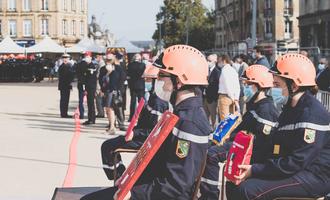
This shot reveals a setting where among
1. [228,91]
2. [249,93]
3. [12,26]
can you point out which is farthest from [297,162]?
[12,26]

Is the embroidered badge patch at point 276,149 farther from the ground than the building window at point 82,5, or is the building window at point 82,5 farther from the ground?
the building window at point 82,5

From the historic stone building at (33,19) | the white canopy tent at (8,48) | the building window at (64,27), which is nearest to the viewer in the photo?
the white canopy tent at (8,48)

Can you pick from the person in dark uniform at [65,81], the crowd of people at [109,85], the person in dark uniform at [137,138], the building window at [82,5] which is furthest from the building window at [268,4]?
the person in dark uniform at [137,138]

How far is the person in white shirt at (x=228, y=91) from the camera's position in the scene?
1420 cm

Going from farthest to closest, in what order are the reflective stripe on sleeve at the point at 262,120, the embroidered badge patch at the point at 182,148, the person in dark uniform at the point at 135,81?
the person in dark uniform at the point at 135,81, the reflective stripe on sleeve at the point at 262,120, the embroidered badge patch at the point at 182,148

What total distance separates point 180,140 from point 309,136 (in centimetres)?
99

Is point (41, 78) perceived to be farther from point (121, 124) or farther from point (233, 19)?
point (233, 19)

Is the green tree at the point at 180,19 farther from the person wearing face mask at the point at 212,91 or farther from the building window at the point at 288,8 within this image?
the person wearing face mask at the point at 212,91

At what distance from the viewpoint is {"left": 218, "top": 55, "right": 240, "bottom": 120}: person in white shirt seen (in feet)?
46.6

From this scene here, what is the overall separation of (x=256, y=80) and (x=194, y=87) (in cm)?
280

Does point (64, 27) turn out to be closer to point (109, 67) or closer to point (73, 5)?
point (73, 5)

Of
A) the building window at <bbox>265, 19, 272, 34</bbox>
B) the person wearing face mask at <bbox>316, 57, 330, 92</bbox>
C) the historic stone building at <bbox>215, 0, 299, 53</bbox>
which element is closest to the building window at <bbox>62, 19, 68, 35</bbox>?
the historic stone building at <bbox>215, 0, 299, 53</bbox>

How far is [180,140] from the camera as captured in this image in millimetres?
4578

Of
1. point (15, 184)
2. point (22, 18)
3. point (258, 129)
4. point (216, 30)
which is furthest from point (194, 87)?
point (216, 30)
